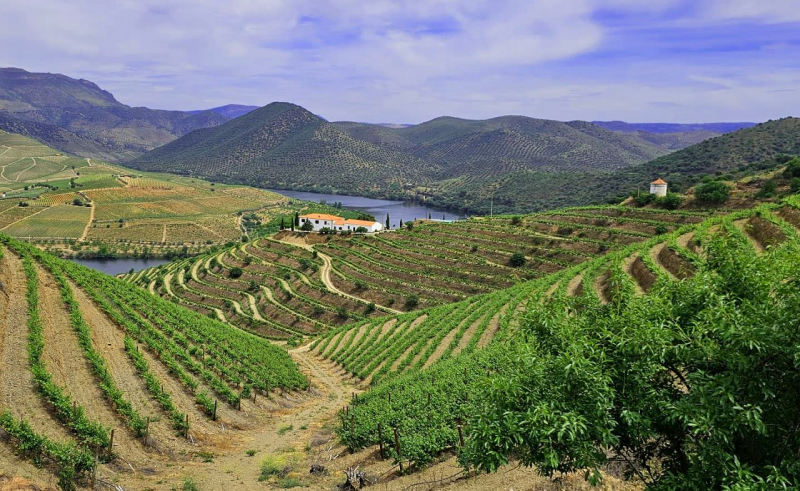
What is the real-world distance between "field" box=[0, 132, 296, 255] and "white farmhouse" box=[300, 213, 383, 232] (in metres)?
46.6

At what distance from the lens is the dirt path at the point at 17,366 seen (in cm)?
1597

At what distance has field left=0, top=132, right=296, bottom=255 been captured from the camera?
12162 cm

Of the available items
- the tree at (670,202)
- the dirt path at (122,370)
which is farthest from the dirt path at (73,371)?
the tree at (670,202)

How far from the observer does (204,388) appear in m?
24.0

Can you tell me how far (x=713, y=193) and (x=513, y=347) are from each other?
57220 mm

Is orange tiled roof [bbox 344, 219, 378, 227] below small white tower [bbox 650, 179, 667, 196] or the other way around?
below

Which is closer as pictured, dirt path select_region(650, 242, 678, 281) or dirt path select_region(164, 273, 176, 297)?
dirt path select_region(650, 242, 678, 281)

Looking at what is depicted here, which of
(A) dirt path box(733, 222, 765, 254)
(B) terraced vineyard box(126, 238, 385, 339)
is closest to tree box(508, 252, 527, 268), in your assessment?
(B) terraced vineyard box(126, 238, 385, 339)

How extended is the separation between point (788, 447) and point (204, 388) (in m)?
23.2

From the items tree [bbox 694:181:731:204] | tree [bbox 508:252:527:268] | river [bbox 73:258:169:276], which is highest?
tree [bbox 694:181:731:204]

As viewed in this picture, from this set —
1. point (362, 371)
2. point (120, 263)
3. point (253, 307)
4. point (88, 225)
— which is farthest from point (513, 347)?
point (88, 225)

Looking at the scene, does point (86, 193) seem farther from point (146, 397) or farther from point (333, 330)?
point (146, 397)

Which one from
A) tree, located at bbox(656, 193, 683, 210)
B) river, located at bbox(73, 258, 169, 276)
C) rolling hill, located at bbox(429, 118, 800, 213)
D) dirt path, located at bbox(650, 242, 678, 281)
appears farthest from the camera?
rolling hill, located at bbox(429, 118, 800, 213)

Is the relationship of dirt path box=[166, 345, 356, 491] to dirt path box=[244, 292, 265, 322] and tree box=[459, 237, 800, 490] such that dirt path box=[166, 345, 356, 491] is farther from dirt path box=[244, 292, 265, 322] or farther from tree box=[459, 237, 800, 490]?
dirt path box=[244, 292, 265, 322]
